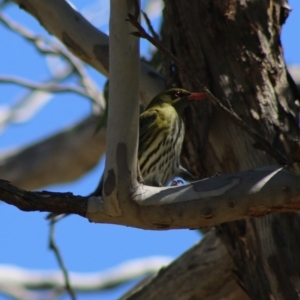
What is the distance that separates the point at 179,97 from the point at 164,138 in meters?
0.26

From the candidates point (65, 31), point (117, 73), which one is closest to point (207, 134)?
point (65, 31)

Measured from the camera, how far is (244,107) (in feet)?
12.8

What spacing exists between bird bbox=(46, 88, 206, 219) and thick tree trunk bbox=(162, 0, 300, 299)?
0.27 feet

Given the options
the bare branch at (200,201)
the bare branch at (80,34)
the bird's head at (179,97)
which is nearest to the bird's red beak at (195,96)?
the bird's head at (179,97)

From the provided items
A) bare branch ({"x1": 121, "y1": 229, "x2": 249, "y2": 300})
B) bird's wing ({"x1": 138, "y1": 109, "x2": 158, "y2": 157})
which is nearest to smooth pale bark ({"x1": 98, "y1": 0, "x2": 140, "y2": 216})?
bird's wing ({"x1": 138, "y1": 109, "x2": 158, "y2": 157})

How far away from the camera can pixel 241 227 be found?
12.5 feet

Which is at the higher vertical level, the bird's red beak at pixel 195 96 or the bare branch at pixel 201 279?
the bird's red beak at pixel 195 96

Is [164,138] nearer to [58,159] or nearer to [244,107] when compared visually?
[244,107]

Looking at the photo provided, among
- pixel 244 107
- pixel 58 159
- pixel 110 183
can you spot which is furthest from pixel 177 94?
pixel 58 159

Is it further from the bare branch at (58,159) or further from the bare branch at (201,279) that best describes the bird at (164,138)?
the bare branch at (58,159)

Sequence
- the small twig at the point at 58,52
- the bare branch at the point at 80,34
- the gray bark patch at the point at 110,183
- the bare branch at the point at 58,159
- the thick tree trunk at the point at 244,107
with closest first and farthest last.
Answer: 1. the gray bark patch at the point at 110,183
2. the thick tree trunk at the point at 244,107
3. the bare branch at the point at 80,34
4. the small twig at the point at 58,52
5. the bare branch at the point at 58,159

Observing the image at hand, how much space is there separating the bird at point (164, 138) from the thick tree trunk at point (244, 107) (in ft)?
0.26

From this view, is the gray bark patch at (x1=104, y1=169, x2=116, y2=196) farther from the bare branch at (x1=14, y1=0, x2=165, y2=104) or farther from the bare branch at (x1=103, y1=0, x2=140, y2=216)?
the bare branch at (x1=14, y1=0, x2=165, y2=104)

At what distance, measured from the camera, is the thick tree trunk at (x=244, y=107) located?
3.68m
